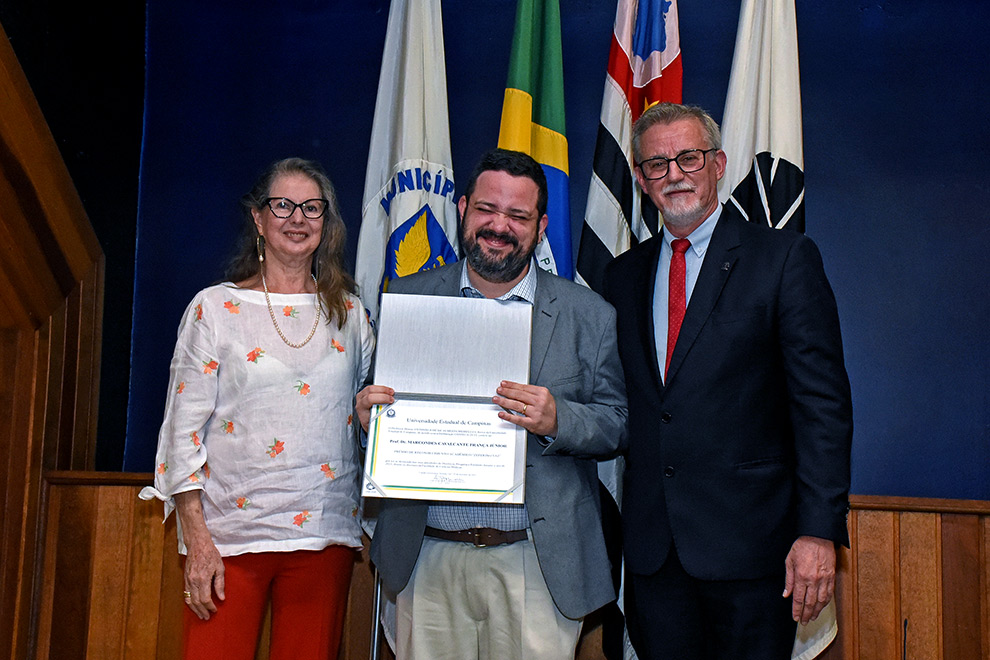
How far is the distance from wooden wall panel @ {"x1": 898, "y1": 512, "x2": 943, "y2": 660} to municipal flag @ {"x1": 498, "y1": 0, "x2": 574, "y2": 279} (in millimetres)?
1367

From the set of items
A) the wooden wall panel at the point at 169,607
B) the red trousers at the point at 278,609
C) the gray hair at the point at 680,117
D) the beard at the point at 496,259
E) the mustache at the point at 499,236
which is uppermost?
the gray hair at the point at 680,117

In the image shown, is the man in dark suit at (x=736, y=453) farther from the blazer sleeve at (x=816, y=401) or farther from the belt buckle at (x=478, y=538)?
the belt buckle at (x=478, y=538)

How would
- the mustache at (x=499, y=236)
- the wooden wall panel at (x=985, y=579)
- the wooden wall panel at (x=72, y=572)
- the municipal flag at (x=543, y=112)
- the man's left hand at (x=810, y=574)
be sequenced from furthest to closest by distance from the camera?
the municipal flag at (x=543, y=112) → the wooden wall panel at (x=72, y=572) → the wooden wall panel at (x=985, y=579) → the mustache at (x=499, y=236) → the man's left hand at (x=810, y=574)

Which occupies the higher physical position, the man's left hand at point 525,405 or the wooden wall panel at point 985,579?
the man's left hand at point 525,405

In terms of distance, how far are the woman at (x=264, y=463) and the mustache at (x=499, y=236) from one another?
1.50ft

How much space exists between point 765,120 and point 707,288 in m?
1.17

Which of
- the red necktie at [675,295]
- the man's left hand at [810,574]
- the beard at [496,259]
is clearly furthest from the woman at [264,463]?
the man's left hand at [810,574]

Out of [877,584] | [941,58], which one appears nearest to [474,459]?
[877,584]

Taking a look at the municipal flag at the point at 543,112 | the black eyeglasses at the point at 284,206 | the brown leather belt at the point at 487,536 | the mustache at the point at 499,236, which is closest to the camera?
the brown leather belt at the point at 487,536

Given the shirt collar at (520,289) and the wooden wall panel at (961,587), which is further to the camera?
the wooden wall panel at (961,587)

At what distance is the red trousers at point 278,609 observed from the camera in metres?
2.01

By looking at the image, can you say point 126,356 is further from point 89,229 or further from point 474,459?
point 474,459

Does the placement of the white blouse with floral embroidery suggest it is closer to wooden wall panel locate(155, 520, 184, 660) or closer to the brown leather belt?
the brown leather belt

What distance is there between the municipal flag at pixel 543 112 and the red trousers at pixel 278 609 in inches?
51.9
